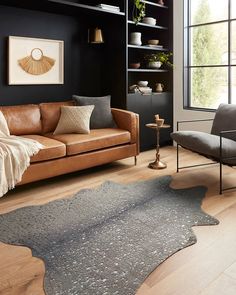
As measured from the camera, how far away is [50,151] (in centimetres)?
A: 321

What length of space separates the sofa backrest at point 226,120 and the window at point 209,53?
0.81 metres

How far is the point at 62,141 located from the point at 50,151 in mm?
276

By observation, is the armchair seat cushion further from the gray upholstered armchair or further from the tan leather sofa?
the tan leather sofa

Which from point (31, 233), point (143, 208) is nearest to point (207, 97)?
point (143, 208)

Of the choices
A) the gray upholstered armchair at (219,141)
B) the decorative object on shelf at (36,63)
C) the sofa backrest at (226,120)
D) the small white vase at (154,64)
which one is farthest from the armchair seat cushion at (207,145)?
the decorative object on shelf at (36,63)

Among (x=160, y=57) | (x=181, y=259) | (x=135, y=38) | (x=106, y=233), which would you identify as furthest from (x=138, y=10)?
(x=181, y=259)

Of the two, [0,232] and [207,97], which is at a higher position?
[207,97]

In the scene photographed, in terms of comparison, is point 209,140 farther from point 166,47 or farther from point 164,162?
point 166,47

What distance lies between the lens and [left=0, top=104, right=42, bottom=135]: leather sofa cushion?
365cm

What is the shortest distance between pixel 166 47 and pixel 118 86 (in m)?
1.19

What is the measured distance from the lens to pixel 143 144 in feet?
15.8

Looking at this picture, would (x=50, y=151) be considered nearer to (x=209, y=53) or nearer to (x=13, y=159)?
(x=13, y=159)

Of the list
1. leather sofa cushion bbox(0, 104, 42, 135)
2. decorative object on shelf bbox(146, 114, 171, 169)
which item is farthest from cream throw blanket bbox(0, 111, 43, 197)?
decorative object on shelf bbox(146, 114, 171, 169)

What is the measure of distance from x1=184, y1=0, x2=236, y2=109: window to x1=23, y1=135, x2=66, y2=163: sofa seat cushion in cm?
253
